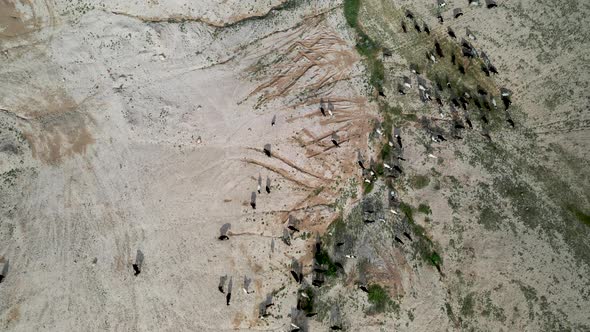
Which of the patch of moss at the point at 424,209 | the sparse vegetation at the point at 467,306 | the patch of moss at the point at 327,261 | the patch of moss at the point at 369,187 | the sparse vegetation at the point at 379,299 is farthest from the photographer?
the patch of moss at the point at 369,187

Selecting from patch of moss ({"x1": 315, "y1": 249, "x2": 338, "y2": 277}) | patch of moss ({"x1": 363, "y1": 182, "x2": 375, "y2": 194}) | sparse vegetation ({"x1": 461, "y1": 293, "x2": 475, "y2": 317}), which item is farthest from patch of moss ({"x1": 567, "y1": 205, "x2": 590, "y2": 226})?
patch of moss ({"x1": 315, "y1": 249, "x2": 338, "y2": 277})

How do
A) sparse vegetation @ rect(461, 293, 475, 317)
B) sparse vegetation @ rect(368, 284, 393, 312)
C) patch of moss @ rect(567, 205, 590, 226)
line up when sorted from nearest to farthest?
1. sparse vegetation @ rect(368, 284, 393, 312)
2. sparse vegetation @ rect(461, 293, 475, 317)
3. patch of moss @ rect(567, 205, 590, 226)

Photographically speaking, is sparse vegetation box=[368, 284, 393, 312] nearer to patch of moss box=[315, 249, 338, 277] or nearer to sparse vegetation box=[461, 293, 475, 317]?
patch of moss box=[315, 249, 338, 277]

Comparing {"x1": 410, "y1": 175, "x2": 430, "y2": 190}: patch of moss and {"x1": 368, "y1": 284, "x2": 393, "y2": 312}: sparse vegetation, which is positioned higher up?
{"x1": 410, "y1": 175, "x2": 430, "y2": 190}: patch of moss

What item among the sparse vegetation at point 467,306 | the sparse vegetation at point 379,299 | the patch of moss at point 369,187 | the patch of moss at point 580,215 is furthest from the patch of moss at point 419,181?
the patch of moss at point 580,215

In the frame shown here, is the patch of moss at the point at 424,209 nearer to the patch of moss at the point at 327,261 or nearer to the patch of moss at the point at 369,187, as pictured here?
the patch of moss at the point at 369,187

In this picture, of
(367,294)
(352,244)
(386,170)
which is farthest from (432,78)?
(367,294)

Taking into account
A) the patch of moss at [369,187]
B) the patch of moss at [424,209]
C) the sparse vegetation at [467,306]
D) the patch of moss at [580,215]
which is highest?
the patch of moss at [369,187]

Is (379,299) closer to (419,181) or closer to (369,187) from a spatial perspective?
(369,187)

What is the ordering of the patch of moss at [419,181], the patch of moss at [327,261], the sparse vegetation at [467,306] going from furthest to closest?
the patch of moss at [419,181] → the patch of moss at [327,261] → the sparse vegetation at [467,306]

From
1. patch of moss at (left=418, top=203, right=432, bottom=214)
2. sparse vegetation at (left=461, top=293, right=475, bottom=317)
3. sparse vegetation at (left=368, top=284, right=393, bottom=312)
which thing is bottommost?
sparse vegetation at (left=461, top=293, right=475, bottom=317)
